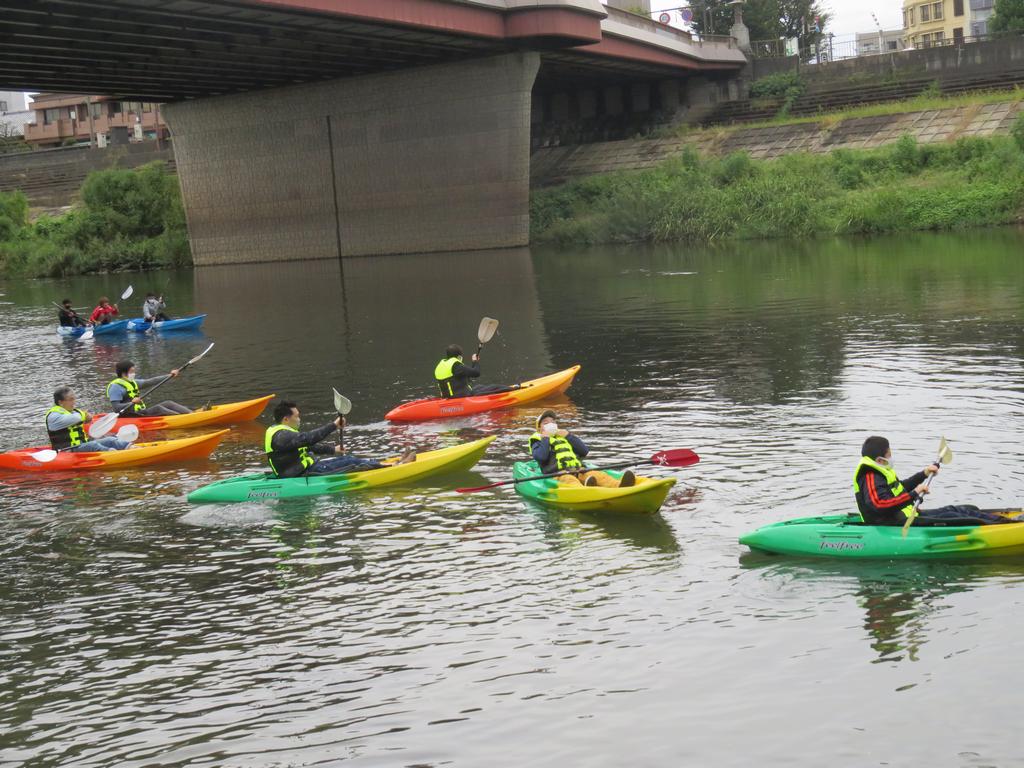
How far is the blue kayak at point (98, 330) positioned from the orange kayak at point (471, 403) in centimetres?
1722

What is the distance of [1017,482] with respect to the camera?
12.8 meters

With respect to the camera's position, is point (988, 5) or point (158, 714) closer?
point (158, 714)

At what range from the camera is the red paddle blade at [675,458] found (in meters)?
13.5

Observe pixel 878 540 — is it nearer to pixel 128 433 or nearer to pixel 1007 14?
pixel 128 433

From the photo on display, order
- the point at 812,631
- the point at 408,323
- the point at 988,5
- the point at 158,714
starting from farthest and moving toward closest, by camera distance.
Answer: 1. the point at 988,5
2. the point at 408,323
3. the point at 812,631
4. the point at 158,714

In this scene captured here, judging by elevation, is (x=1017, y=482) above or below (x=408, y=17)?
below

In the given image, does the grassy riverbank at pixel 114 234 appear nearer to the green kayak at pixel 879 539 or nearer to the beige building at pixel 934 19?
the green kayak at pixel 879 539

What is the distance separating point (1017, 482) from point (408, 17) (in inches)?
1270

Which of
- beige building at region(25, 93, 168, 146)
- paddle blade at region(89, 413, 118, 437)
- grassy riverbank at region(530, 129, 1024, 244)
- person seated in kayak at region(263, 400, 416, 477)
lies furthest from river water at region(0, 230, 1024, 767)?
beige building at region(25, 93, 168, 146)

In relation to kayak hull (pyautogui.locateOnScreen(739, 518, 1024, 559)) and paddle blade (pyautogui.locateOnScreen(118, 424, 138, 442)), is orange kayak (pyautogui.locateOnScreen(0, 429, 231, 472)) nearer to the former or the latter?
paddle blade (pyautogui.locateOnScreen(118, 424, 138, 442))

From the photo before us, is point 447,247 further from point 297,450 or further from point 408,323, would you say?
point 297,450

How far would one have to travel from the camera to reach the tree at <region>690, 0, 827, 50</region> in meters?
80.1

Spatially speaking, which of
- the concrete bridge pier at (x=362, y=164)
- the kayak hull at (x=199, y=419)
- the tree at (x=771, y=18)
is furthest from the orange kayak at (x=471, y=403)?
the tree at (x=771, y=18)

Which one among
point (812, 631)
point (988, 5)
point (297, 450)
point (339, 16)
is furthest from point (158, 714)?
point (988, 5)
